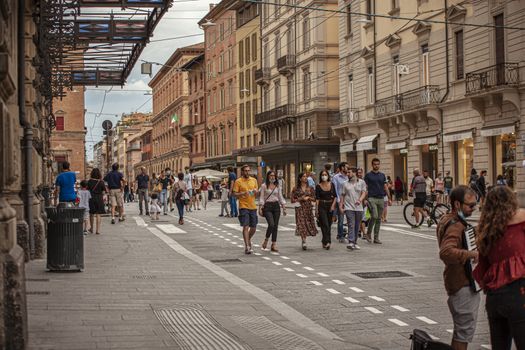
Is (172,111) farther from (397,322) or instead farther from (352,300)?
(397,322)

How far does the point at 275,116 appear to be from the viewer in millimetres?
60875

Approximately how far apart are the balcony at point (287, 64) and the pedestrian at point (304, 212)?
40.6 m

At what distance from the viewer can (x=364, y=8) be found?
4566cm

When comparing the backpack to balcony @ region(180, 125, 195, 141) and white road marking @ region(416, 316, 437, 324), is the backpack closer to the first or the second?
white road marking @ region(416, 316, 437, 324)

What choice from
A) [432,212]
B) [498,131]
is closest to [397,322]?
[432,212]

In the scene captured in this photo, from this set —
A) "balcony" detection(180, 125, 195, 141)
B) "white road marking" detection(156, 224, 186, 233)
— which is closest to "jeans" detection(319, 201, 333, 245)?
"white road marking" detection(156, 224, 186, 233)

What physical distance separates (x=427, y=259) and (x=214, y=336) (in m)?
7.84

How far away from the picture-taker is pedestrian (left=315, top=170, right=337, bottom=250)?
688 inches

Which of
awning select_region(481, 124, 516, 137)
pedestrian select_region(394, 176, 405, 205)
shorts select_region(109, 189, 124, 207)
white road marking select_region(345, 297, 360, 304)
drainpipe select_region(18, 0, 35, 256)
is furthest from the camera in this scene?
pedestrian select_region(394, 176, 405, 205)

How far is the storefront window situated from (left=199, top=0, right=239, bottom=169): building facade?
1556 inches

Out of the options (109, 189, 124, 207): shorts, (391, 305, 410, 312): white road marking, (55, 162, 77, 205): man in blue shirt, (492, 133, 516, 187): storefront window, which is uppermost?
(492, 133, 516, 187): storefront window

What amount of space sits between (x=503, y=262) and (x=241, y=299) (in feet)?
17.2

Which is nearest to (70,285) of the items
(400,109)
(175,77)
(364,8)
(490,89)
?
(490,89)

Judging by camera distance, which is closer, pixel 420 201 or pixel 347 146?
pixel 420 201
